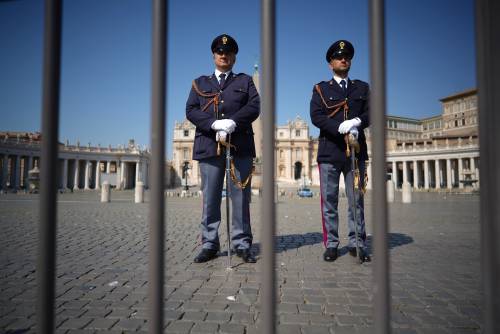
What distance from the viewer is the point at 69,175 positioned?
62031 millimetres

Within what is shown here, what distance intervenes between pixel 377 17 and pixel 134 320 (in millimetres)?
1996

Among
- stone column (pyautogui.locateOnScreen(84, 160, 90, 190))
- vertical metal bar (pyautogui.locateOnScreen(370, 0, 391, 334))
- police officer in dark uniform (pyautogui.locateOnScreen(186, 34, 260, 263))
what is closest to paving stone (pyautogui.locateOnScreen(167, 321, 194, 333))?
vertical metal bar (pyautogui.locateOnScreen(370, 0, 391, 334))

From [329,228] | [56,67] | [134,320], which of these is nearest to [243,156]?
[329,228]

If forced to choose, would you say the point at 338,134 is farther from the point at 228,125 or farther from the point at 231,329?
the point at 231,329

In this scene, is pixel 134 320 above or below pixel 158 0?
below

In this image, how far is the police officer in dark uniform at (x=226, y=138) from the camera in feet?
12.2

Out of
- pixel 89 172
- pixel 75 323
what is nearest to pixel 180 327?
pixel 75 323

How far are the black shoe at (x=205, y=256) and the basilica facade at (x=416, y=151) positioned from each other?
1756 centimetres

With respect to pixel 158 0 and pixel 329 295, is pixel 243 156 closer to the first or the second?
pixel 329 295

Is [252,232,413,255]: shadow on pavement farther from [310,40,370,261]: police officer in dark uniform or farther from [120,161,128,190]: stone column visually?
[120,161,128,190]: stone column

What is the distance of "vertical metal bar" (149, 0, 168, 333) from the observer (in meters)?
0.78

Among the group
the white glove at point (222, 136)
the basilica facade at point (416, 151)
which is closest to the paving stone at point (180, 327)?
the white glove at point (222, 136)

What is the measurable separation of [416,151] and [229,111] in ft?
197

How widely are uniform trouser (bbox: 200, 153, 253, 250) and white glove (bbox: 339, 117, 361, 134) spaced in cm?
114
